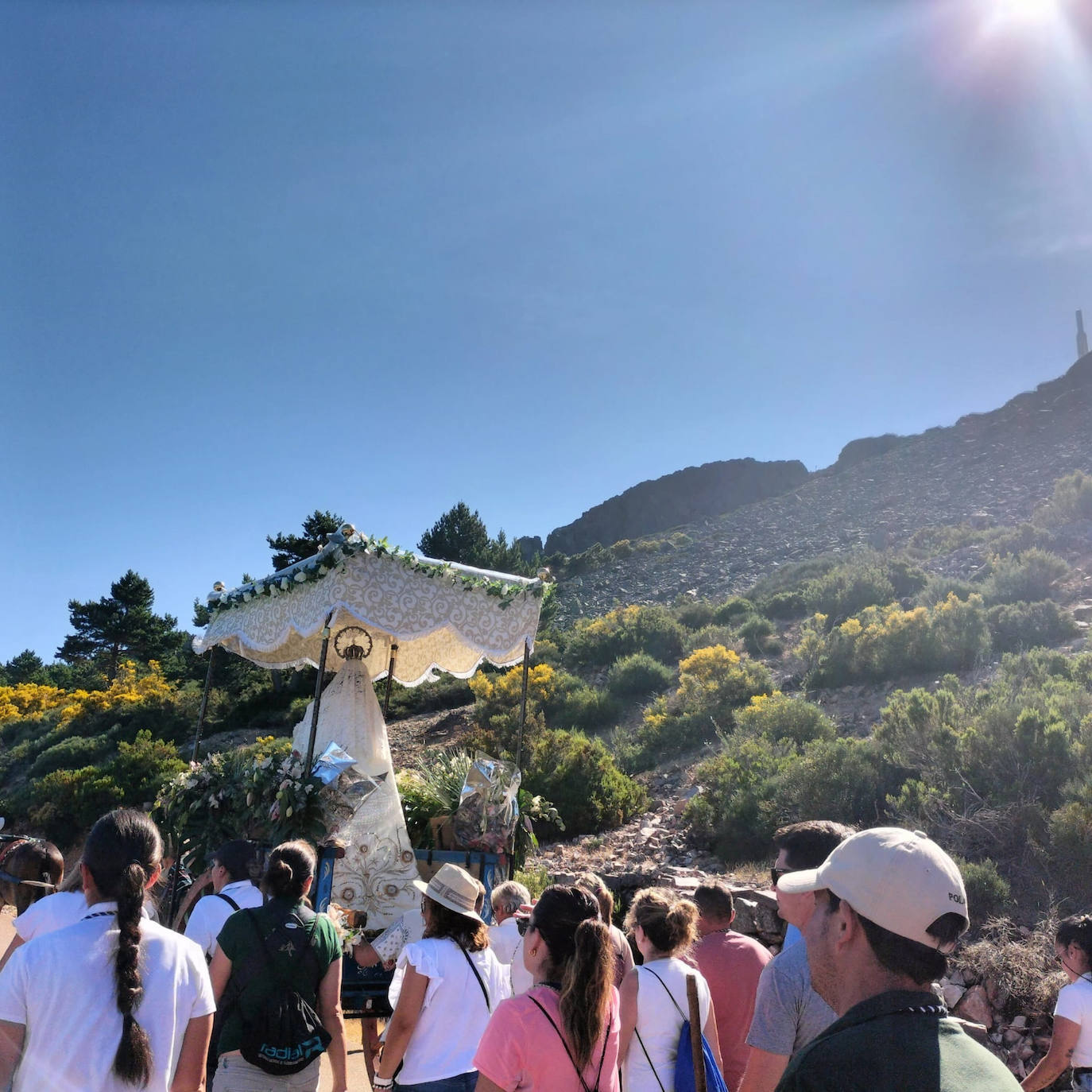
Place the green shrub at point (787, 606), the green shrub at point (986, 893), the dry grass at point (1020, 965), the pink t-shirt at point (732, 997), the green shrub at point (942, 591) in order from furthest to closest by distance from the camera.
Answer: the green shrub at point (787, 606) → the green shrub at point (942, 591) → the green shrub at point (986, 893) → the dry grass at point (1020, 965) → the pink t-shirt at point (732, 997)

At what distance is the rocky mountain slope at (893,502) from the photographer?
34.8 m

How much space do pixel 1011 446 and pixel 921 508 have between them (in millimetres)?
8877

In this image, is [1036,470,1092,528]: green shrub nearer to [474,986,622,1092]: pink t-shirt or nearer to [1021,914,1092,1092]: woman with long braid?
[1021,914,1092,1092]: woman with long braid

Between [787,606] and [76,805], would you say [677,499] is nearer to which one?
[787,606]

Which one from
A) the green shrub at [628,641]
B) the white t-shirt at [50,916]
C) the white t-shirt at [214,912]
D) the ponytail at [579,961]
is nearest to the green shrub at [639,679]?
the green shrub at [628,641]

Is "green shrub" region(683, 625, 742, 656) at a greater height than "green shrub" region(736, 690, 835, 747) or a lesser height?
greater

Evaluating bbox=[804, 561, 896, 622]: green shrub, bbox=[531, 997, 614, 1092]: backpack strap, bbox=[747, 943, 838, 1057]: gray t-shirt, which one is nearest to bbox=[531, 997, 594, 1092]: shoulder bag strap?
bbox=[531, 997, 614, 1092]: backpack strap

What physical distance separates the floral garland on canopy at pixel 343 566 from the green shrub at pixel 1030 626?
10.7 metres

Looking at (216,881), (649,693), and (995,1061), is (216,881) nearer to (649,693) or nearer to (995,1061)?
(995,1061)

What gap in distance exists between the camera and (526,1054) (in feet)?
8.41

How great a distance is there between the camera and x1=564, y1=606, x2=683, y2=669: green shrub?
23.5 metres

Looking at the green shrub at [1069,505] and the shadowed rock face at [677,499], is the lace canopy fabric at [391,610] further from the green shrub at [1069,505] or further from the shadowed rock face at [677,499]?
the shadowed rock face at [677,499]

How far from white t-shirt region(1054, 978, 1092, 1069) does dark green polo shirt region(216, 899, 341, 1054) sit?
9.74 feet

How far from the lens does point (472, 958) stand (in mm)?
3238
